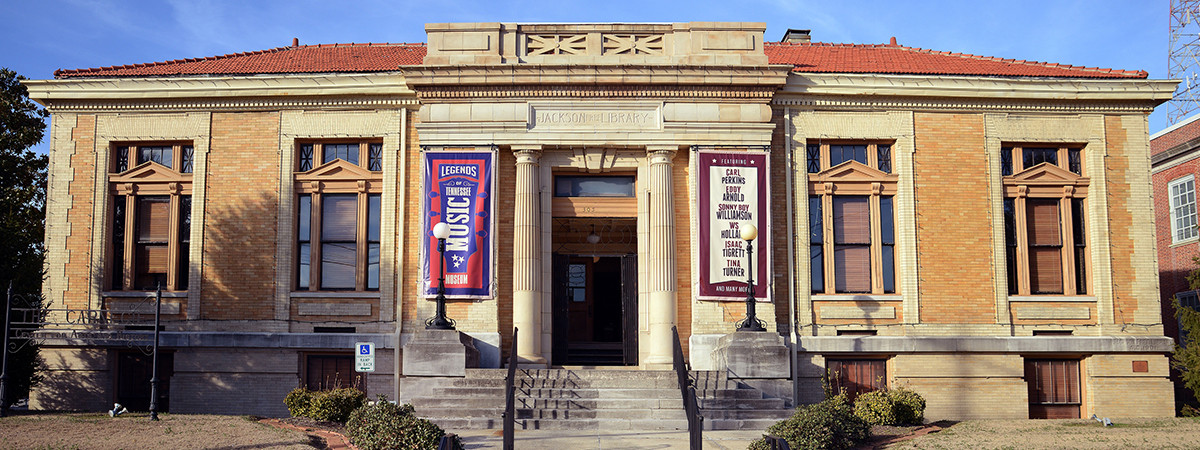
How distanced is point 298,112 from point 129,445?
29.8 ft

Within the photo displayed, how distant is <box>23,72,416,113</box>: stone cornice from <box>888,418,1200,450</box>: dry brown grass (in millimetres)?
12323

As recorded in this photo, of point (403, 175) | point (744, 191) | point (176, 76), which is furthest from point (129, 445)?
point (744, 191)

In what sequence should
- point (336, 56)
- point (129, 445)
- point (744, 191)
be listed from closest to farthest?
point (129, 445) < point (744, 191) < point (336, 56)

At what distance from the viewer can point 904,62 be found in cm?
2100

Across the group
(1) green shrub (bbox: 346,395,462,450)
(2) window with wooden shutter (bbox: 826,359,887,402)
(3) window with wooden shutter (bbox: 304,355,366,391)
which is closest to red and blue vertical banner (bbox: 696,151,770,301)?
(2) window with wooden shutter (bbox: 826,359,887,402)

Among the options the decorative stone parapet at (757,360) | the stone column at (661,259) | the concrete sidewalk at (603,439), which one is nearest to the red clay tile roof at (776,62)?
the stone column at (661,259)

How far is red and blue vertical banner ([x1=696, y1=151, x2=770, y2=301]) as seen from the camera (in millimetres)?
18156

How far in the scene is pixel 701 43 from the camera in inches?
733

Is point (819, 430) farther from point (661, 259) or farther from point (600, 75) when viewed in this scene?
point (600, 75)

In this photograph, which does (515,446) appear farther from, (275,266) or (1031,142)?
(1031,142)

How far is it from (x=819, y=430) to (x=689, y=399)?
1919 millimetres

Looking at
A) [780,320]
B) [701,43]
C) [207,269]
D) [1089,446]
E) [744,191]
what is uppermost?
[701,43]

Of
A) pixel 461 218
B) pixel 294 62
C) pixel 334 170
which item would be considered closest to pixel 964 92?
pixel 461 218

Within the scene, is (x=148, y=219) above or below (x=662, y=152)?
below
